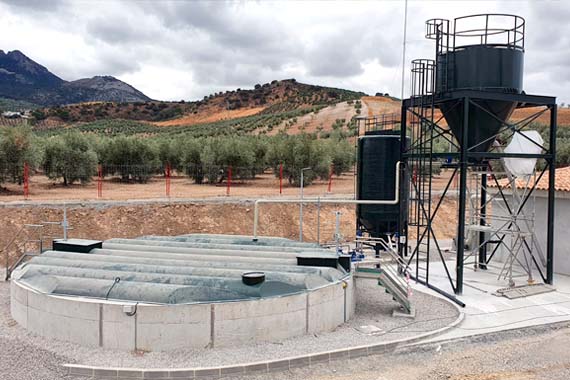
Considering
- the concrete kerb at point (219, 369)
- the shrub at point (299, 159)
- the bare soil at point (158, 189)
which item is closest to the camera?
the concrete kerb at point (219, 369)

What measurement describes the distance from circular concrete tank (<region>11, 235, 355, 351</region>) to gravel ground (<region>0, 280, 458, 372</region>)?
0.24m

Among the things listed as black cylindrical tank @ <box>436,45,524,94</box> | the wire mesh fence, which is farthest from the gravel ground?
the wire mesh fence

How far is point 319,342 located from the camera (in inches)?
452

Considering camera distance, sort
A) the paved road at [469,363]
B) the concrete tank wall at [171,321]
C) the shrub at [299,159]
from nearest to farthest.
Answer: the paved road at [469,363], the concrete tank wall at [171,321], the shrub at [299,159]

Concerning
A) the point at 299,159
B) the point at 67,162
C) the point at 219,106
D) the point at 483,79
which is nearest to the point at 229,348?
the point at 483,79

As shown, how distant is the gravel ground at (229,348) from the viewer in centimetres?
1032

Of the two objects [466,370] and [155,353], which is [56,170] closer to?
[155,353]

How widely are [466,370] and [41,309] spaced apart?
975 cm

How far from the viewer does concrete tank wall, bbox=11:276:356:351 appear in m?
10.9

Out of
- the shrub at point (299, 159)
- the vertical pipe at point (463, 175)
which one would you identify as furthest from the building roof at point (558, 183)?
the shrub at point (299, 159)

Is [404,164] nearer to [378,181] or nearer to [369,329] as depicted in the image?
[378,181]

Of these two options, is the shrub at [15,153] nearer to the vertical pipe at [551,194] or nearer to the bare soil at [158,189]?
the bare soil at [158,189]

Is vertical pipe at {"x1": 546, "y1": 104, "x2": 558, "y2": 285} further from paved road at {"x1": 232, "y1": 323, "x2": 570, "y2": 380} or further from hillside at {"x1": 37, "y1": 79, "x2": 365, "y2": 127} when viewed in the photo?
hillside at {"x1": 37, "y1": 79, "x2": 365, "y2": 127}

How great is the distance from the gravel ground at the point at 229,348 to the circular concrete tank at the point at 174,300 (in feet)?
0.80
